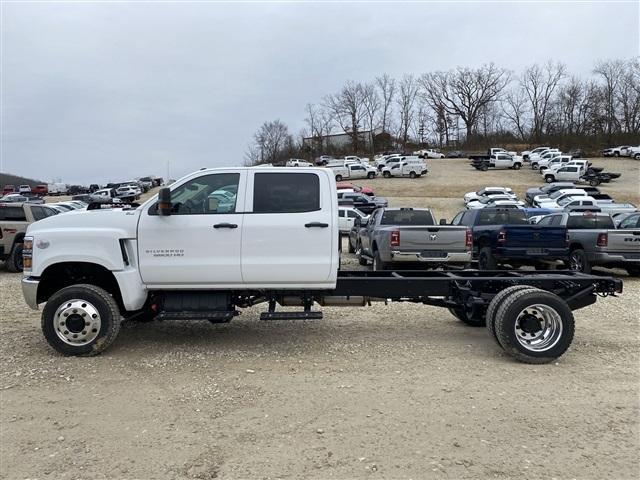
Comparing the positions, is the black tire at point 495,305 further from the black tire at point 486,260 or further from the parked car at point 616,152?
the parked car at point 616,152

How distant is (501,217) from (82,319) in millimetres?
11256

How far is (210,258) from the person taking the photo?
5.91 m

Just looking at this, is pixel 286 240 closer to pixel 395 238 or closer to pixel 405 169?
pixel 395 238

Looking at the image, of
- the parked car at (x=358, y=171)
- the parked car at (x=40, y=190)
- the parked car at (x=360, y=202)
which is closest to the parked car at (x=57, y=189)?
the parked car at (x=40, y=190)

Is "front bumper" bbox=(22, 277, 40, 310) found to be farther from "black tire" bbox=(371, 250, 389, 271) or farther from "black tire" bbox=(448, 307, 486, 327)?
"black tire" bbox=(371, 250, 389, 271)

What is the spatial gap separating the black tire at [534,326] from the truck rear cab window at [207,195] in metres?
3.27

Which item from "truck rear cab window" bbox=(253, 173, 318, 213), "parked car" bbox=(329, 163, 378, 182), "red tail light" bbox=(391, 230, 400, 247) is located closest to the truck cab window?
"truck rear cab window" bbox=(253, 173, 318, 213)

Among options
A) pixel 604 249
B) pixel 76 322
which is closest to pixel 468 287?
pixel 76 322

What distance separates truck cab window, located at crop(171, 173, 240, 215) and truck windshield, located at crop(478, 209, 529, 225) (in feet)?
31.3

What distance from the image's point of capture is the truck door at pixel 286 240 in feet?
19.4

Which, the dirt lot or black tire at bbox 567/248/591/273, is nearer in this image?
the dirt lot

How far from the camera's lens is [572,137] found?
278 ft

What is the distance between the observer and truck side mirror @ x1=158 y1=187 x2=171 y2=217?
228 inches

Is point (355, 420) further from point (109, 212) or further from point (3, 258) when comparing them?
point (3, 258)
